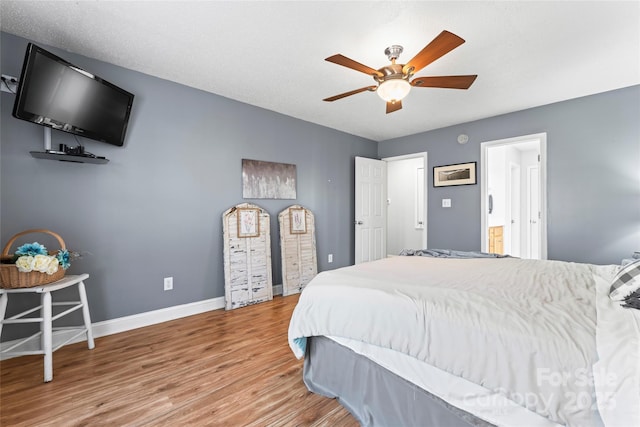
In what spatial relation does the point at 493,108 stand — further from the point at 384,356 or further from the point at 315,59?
the point at 384,356

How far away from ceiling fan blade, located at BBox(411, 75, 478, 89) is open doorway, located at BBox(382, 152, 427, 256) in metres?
3.65

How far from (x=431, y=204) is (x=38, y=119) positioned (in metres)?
4.55

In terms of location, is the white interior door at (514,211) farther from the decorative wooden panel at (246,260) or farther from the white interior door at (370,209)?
the decorative wooden panel at (246,260)

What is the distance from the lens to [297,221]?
3797 mm

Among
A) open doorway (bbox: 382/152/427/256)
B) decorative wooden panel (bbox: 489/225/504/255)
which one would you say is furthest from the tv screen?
decorative wooden panel (bbox: 489/225/504/255)

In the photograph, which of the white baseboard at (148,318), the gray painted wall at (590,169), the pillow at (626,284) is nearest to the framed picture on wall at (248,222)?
the white baseboard at (148,318)

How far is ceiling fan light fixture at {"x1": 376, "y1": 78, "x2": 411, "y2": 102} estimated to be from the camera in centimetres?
199

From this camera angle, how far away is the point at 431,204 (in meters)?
4.42

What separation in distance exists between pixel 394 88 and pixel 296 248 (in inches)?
94.1

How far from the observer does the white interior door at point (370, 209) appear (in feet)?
15.0

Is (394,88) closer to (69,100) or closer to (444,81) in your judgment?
(444,81)

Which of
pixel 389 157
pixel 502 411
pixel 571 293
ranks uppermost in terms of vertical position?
pixel 389 157

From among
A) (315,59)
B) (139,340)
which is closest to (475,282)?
(315,59)

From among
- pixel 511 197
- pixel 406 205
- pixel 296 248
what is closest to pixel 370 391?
pixel 296 248
